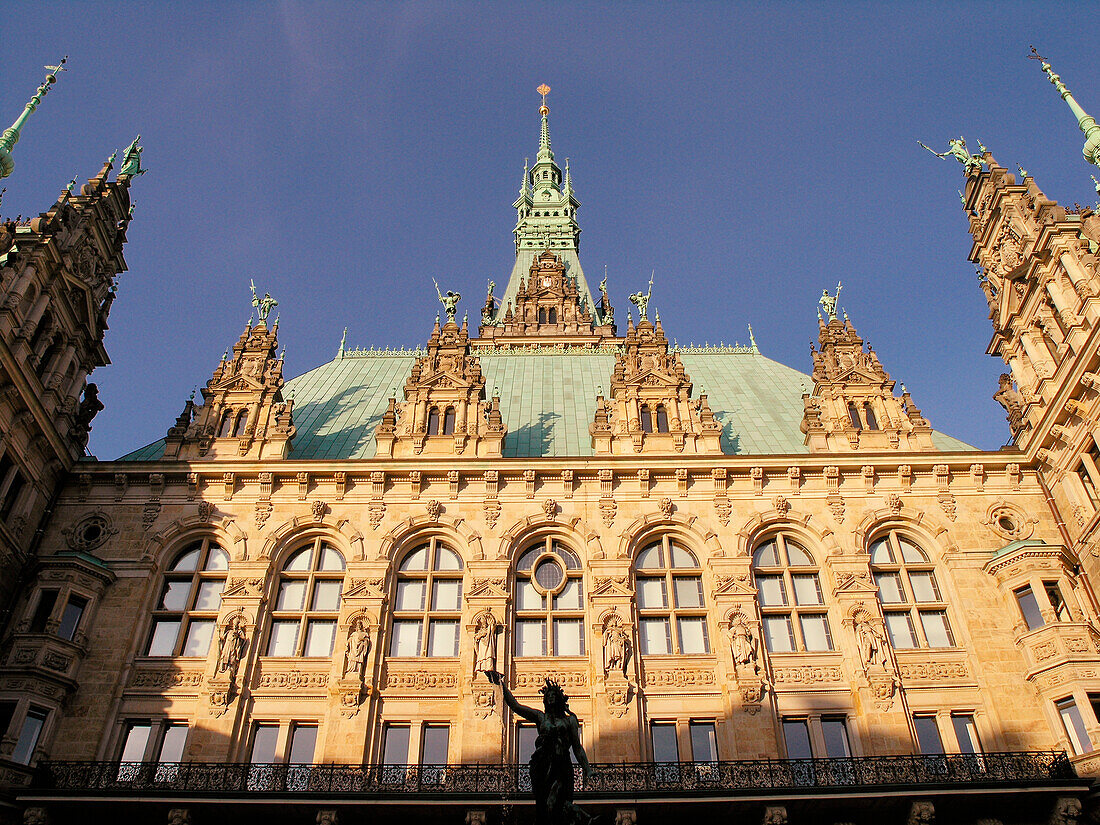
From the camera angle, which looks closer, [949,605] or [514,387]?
[949,605]

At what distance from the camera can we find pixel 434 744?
1920cm

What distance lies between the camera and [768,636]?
68.1 feet

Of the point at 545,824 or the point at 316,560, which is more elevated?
the point at 316,560

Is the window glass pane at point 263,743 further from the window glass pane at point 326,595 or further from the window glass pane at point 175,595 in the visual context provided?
the window glass pane at point 175,595

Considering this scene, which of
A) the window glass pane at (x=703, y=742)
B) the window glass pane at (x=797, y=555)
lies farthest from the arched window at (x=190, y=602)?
the window glass pane at (x=797, y=555)

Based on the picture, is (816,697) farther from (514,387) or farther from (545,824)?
(514,387)

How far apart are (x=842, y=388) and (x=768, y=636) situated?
8.17 metres

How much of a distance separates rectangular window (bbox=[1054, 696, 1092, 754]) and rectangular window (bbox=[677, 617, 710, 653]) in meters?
7.42

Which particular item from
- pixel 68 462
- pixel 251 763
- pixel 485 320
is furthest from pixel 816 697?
pixel 485 320

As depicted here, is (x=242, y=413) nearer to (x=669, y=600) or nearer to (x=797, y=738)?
(x=669, y=600)

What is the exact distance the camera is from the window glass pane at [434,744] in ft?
62.2

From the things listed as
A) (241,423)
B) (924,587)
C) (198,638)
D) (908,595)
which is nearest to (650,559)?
(908,595)

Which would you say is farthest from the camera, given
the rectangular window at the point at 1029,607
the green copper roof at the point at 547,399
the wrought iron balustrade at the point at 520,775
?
the green copper roof at the point at 547,399

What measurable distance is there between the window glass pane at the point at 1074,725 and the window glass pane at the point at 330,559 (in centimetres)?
1646
